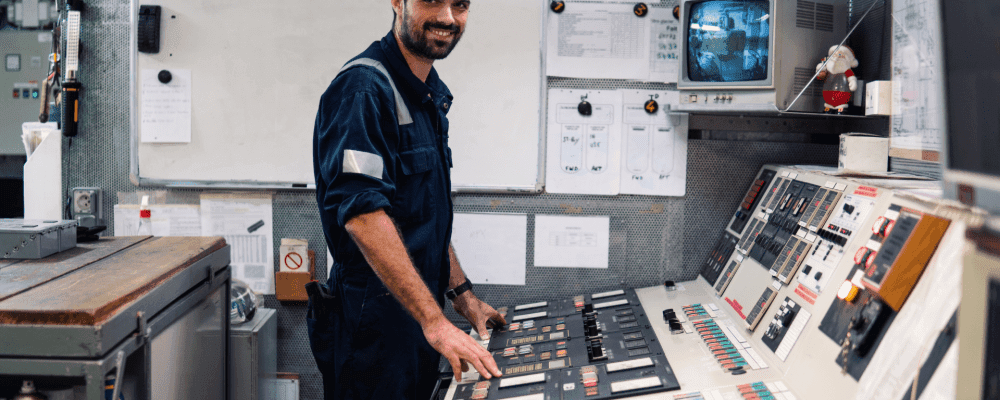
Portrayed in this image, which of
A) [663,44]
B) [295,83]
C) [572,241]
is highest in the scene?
[663,44]

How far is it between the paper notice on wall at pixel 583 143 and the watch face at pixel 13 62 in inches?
175

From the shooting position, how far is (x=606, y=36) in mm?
2168

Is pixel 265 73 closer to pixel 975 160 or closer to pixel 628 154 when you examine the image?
pixel 628 154

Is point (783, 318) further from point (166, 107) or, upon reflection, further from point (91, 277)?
point (166, 107)

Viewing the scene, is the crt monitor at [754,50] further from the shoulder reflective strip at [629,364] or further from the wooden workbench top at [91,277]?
the wooden workbench top at [91,277]

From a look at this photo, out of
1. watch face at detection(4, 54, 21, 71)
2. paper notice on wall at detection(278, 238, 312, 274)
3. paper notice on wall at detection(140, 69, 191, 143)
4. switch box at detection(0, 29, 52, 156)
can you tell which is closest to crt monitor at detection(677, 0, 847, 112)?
paper notice on wall at detection(278, 238, 312, 274)

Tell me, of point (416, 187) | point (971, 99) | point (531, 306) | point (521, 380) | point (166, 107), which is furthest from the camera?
point (166, 107)

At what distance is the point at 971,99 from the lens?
564 millimetres

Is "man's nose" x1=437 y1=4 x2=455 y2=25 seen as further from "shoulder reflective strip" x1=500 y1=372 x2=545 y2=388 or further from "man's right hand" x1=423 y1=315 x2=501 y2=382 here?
"shoulder reflective strip" x1=500 y1=372 x2=545 y2=388

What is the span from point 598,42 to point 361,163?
1.16 m

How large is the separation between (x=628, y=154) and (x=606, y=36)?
42cm

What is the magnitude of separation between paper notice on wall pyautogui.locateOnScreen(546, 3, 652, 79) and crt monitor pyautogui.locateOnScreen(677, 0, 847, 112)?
0.89 feet

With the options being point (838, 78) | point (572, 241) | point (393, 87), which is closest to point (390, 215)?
point (393, 87)

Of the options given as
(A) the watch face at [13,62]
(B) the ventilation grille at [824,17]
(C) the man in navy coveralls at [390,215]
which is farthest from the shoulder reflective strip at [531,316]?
(A) the watch face at [13,62]
